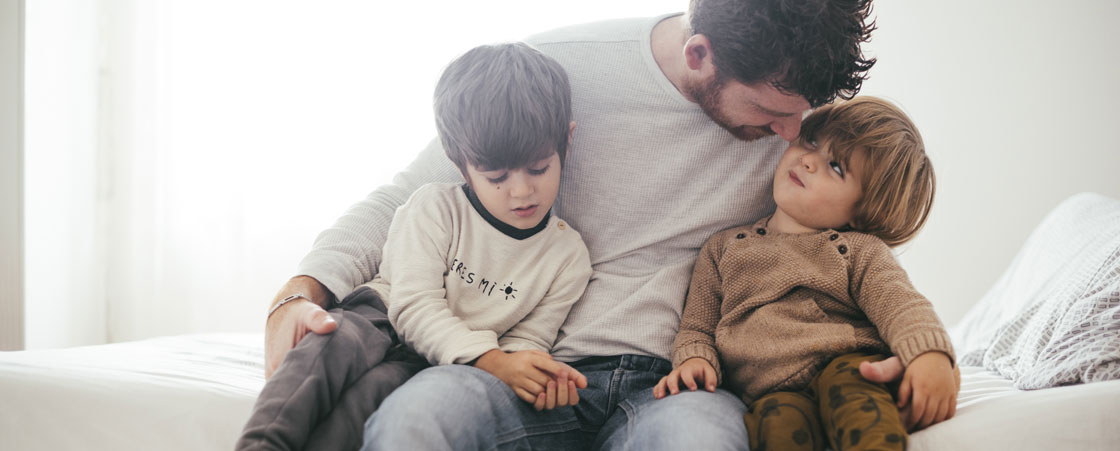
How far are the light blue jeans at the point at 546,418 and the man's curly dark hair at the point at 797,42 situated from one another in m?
0.43

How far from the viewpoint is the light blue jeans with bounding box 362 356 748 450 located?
31.4 inches

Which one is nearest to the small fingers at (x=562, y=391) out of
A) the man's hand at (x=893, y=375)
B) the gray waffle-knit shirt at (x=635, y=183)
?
the gray waffle-knit shirt at (x=635, y=183)

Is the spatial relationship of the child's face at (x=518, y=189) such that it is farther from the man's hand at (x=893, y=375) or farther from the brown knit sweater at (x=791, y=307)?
the man's hand at (x=893, y=375)

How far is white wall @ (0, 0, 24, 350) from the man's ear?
1772 millimetres

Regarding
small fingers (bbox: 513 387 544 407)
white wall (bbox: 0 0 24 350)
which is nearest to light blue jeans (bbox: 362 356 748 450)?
small fingers (bbox: 513 387 544 407)

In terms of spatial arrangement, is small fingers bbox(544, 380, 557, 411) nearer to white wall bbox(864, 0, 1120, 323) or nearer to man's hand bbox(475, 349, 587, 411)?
man's hand bbox(475, 349, 587, 411)

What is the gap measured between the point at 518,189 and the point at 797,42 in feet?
1.35

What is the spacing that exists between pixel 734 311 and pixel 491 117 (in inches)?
16.5

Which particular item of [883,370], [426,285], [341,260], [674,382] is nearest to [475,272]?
[426,285]

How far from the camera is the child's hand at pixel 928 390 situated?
86 centimetres

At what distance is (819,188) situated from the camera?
1.06 metres

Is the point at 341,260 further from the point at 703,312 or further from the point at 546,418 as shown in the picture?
the point at 703,312

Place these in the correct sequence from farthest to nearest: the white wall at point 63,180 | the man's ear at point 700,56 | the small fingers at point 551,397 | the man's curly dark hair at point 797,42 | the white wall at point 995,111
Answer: the white wall at point 63,180 → the white wall at point 995,111 → the man's ear at point 700,56 → the man's curly dark hair at point 797,42 → the small fingers at point 551,397

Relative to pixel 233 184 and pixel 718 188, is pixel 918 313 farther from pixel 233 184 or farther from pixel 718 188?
pixel 233 184
